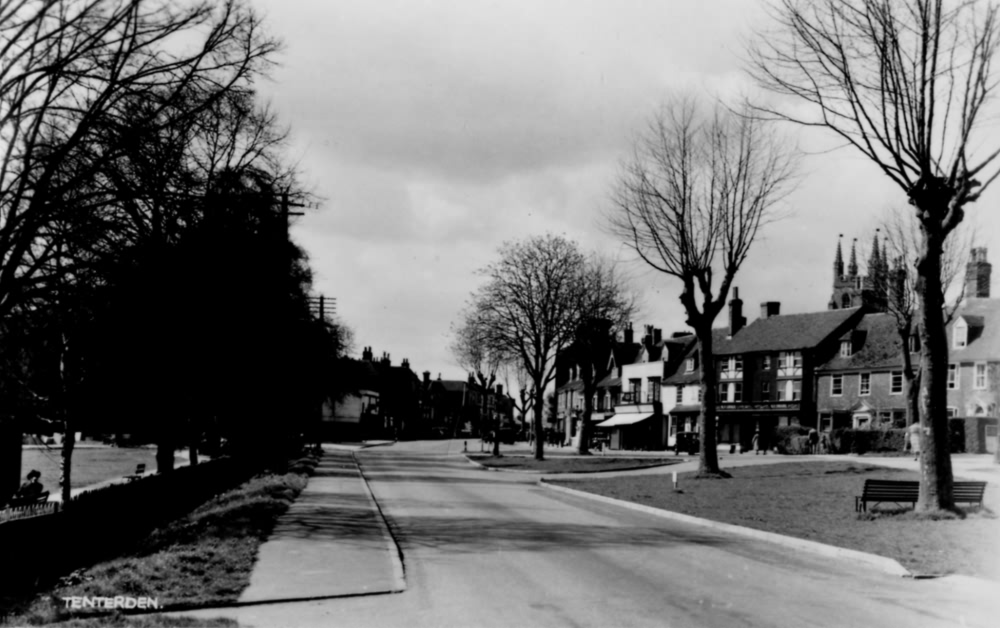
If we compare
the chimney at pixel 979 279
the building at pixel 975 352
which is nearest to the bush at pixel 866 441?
the building at pixel 975 352

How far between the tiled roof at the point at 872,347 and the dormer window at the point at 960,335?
3999 mm

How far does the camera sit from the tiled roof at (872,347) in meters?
61.5

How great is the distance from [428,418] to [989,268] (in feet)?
388

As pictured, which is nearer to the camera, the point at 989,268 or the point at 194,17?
the point at 194,17

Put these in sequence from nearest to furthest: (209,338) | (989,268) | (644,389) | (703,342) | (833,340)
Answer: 1. (209,338)
2. (703,342)
3. (989,268)
4. (833,340)
5. (644,389)

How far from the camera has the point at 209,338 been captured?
25.8 meters

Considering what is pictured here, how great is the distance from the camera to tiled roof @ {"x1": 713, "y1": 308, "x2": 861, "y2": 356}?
6750 centimetres

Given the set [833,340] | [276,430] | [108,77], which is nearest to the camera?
[108,77]

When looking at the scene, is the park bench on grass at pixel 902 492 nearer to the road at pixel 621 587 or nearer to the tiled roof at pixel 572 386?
the road at pixel 621 587

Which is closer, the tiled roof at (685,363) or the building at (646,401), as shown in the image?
the tiled roof at (685,363)

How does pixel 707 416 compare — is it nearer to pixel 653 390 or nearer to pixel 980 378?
pixel 980 378

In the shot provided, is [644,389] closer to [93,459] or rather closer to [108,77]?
[93,459]

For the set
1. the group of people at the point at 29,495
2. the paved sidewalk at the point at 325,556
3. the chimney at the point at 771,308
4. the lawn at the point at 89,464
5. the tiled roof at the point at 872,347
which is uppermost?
the chimney at the point at 771,308

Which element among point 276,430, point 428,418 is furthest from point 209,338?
point 428,418
